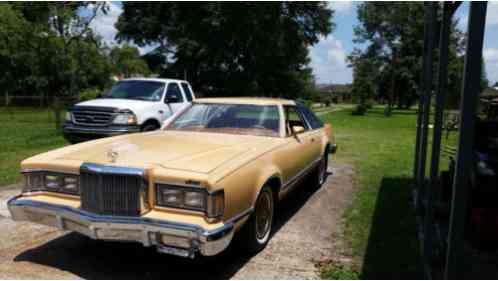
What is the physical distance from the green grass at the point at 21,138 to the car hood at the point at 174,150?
3.76 meters

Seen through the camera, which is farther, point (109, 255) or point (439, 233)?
point (439, 233)

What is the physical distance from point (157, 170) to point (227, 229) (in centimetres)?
76

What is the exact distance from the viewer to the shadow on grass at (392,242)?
11.8 feet

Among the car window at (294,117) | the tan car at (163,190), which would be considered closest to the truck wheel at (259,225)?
the tan car at (163,190)

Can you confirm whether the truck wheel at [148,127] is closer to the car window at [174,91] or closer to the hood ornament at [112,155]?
the car window at [174,91]

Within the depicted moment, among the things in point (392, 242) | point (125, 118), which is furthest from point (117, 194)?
point (125, 118)

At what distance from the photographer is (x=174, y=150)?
12.4 ft

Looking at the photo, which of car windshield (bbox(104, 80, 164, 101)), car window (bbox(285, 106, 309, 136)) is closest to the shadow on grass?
car window (bbox(285, 106, 309, 136))

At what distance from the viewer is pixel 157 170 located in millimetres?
3176

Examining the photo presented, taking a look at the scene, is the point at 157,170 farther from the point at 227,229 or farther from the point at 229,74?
the point at 229,74

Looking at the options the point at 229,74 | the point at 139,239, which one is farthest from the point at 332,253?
the point at 229,74

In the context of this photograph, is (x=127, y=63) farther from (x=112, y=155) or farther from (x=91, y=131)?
(x=112, y=155)

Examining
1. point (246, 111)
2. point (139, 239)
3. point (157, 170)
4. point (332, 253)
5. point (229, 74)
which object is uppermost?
point (229, 74)

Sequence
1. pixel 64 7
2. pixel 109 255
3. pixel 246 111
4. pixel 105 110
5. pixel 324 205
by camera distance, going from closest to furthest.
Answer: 1. pixel 109 255
2. pixel 246 111
3. pixel 324 205
4. pixel 105 110
5. pixel 64 7
